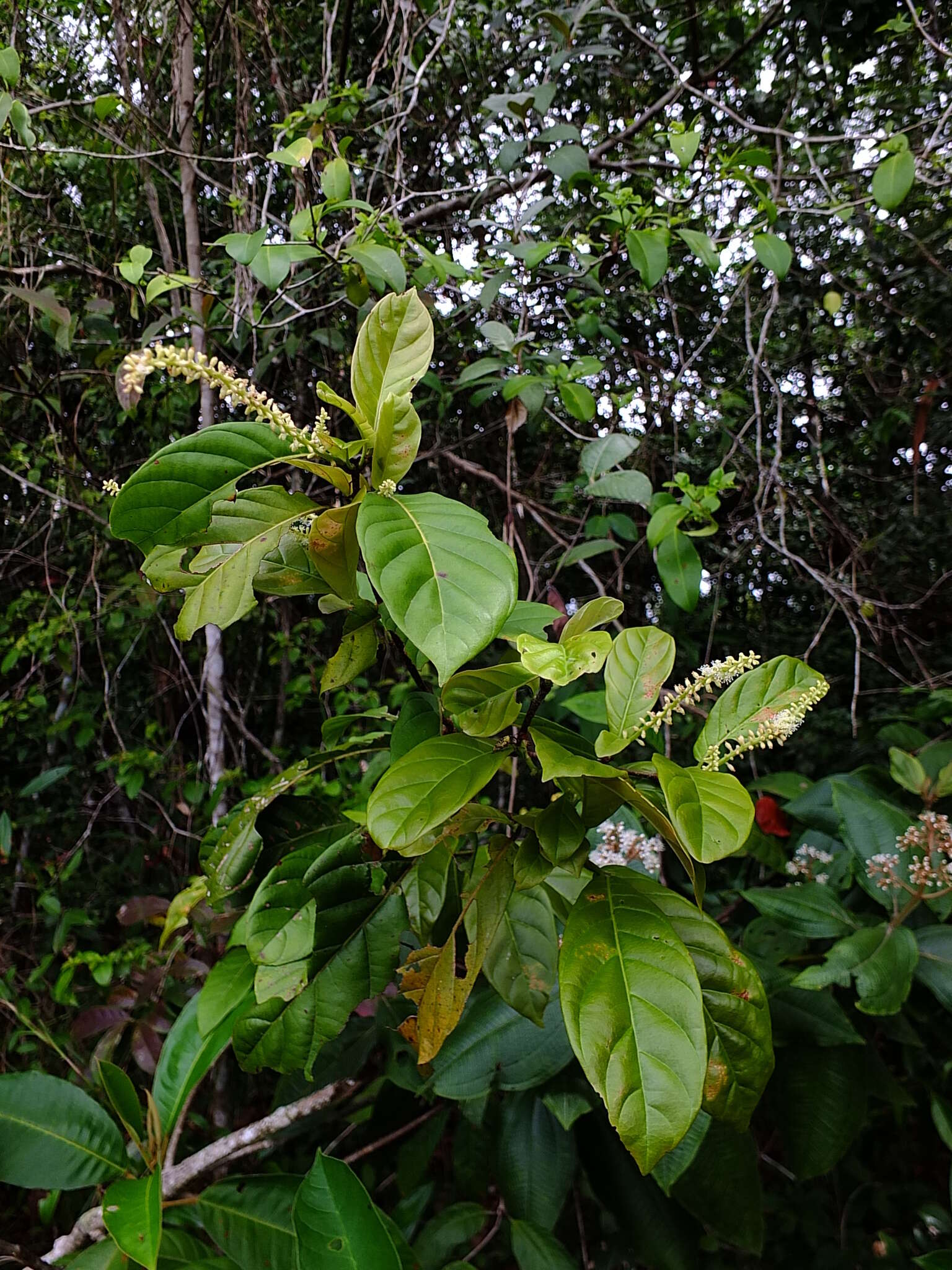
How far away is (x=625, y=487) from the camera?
1.31 meters

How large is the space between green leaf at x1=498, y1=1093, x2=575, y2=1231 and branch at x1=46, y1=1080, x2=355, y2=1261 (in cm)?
24

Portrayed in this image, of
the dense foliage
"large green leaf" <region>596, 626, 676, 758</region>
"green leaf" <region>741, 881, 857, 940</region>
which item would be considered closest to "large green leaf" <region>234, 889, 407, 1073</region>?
the dense foliage

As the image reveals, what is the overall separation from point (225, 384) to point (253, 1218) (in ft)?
2.85

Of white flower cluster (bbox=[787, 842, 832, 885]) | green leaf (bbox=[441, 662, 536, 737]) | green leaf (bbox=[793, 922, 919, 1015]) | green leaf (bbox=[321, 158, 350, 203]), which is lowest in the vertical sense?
white flower cluster (bbox=[787, 842, 832, 885])

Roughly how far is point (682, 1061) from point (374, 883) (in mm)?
317

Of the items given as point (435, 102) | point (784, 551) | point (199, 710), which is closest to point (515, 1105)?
point (784, 551)

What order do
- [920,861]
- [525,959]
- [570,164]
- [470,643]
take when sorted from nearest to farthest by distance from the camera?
[470,643] → [525,959] → [920,861] → [570,164]

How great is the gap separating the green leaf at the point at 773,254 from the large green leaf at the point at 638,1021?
3.82ft

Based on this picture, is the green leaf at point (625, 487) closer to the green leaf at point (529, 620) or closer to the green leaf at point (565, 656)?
the green leaf at point (529, 620)

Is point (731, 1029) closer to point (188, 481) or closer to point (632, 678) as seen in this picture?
point (632, 678)

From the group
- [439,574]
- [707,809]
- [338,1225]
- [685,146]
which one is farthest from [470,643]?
[685,146]

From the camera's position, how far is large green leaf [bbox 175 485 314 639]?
0.55 meters

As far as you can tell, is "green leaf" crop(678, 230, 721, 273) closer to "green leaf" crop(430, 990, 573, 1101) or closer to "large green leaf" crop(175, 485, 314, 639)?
"large green leaf" crop(175, 485, 314, 639)

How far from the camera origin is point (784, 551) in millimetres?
1454
